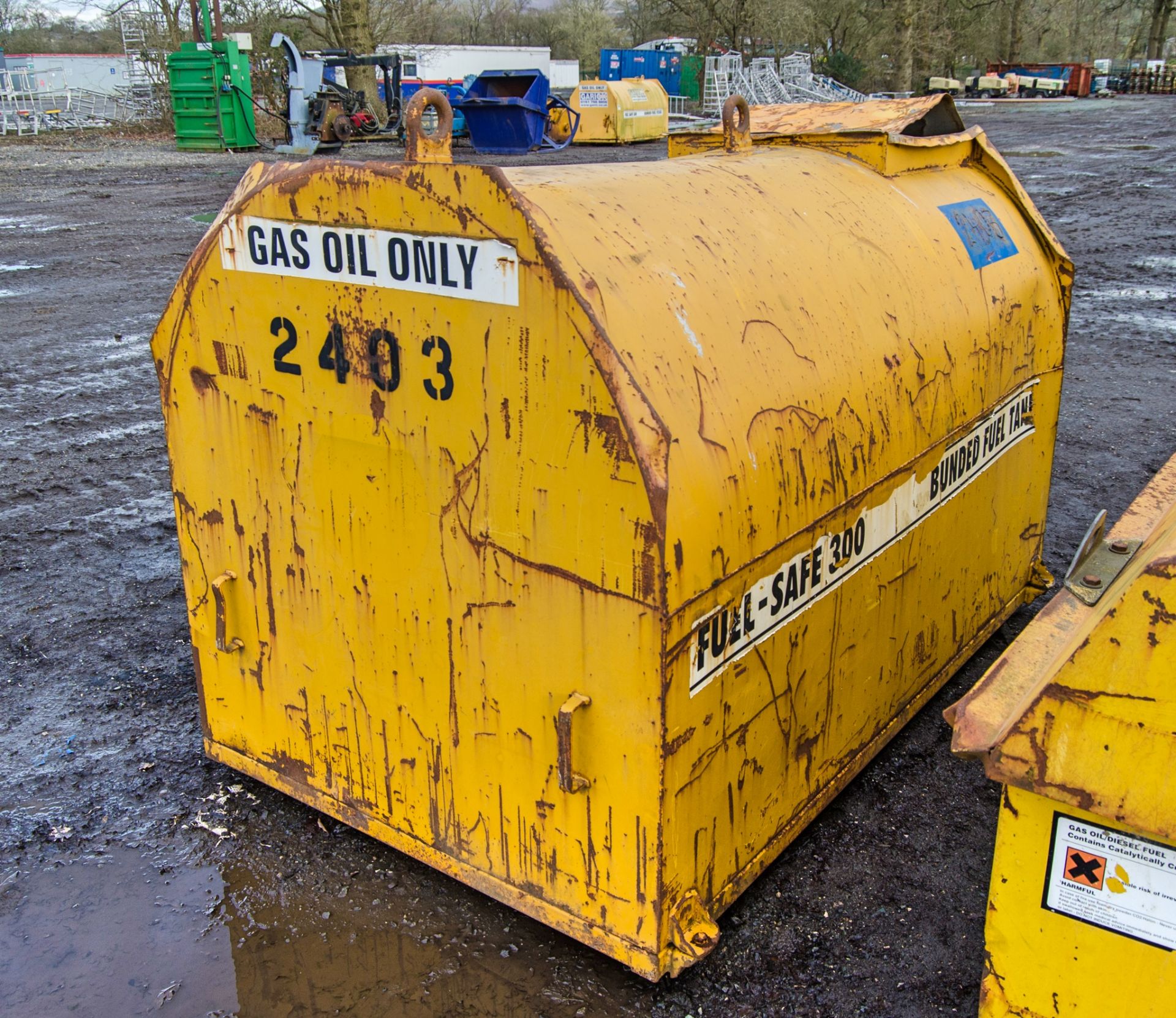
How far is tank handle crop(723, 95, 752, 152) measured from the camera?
10.3 feet

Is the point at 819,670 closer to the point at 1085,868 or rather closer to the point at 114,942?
the point at 1085,868

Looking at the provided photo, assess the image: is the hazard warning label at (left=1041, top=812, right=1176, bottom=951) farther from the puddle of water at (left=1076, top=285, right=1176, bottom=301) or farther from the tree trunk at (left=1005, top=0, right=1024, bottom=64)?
the tree trunk at (left=1005, top=0, right=1024, bottom=64)

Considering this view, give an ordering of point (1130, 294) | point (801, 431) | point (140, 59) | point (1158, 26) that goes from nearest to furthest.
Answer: point (801, 431) < point (1130, 294) < point (140, 59) < point (1158, 26)

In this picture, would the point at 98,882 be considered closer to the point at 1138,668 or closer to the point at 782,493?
the point at 782,493

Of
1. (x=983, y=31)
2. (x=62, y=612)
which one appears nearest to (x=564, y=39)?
(x=983, y=31)

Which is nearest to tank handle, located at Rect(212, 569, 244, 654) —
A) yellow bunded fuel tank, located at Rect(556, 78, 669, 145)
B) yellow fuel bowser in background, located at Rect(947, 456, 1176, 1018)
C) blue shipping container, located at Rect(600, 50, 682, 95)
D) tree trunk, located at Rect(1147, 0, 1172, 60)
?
yellow fuel bowser in background, located at Rect(947, 456, 1176, 1018)

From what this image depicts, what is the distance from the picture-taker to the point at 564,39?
58.5 m

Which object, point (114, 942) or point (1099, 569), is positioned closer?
point (1099, 569)

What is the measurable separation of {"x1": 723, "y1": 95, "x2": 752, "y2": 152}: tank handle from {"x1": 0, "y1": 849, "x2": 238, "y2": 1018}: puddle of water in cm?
261

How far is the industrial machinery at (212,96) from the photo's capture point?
2225 centimetres

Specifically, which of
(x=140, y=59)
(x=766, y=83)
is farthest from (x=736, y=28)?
(x=140, y=59)

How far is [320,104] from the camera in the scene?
20.5 metres

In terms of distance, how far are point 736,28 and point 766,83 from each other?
810 cm

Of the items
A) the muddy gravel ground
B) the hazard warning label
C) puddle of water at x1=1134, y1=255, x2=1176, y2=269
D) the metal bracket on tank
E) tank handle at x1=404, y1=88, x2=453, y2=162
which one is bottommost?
the muddy gravel ground
